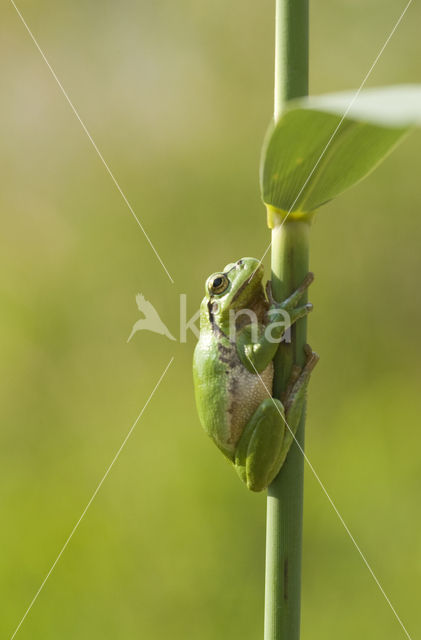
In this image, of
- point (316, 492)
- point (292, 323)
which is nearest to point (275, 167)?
point (292, 323)

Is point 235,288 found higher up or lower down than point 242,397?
higher up

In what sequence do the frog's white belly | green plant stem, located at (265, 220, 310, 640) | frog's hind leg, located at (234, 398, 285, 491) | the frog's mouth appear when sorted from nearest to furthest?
green plant stem, located at (265, 220, 310, 640) < frog's hind leg, located at (234, 398, 285, 491) < the frog's white belly < the frog's mouth

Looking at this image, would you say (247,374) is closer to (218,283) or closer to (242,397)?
(242,397)

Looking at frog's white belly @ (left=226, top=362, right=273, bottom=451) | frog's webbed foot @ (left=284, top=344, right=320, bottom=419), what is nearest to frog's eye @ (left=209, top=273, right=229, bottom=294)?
frog's white belly @ (left=226, top=362, right=273, bottom=451)

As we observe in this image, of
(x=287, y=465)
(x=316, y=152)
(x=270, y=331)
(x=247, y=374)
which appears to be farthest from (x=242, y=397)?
(x=316, y=152)

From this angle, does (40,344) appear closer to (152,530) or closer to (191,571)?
(152,530)

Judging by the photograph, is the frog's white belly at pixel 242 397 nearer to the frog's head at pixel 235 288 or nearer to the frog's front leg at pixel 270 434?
the frog's front leg at pixel 270 434

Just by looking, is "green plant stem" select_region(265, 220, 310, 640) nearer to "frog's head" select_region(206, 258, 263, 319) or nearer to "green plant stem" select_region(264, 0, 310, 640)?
"green plant stem" select_region(264, 0, 310, 640)
